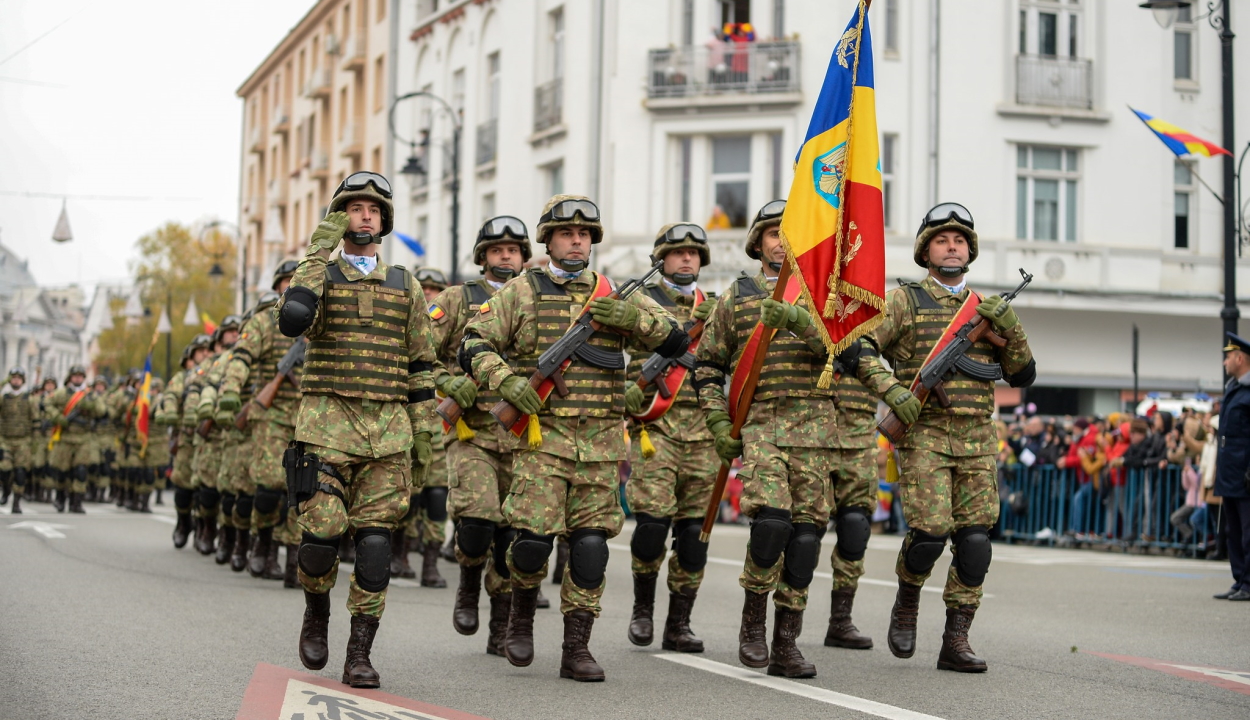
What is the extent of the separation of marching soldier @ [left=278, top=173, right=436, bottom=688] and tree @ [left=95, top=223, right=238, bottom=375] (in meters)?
50.2

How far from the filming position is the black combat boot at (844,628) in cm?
845

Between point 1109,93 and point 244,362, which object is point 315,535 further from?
point 1109,93

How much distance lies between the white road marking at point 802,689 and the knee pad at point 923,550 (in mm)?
997

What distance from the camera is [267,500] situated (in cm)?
1195

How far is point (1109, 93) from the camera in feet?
98.6

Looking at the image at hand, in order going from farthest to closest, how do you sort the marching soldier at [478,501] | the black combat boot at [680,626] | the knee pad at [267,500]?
the knee pad at [267,500] → the black combat boot at [680,626] → the marching soldier at [478,501]

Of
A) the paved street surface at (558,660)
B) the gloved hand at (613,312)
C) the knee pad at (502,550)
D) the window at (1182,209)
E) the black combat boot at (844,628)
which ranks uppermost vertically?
the window at (1182,209)

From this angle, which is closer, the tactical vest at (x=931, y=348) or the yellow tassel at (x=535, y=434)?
the yellow tassel at (x=535, y=434)

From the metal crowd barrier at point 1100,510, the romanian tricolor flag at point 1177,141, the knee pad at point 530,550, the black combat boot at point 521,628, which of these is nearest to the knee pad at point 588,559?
the knee pad at point 530,550

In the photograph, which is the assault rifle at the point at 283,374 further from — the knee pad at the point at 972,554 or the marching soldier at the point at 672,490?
the knee pad at the point at 972,554

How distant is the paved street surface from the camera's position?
6289 mm

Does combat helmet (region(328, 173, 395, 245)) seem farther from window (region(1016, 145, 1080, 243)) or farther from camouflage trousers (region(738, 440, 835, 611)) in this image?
window (region(1016, 145, 1080, 243))

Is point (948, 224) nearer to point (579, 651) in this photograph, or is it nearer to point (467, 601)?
point (579, 651)

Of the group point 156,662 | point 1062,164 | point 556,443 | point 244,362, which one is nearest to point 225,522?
point 244,362
